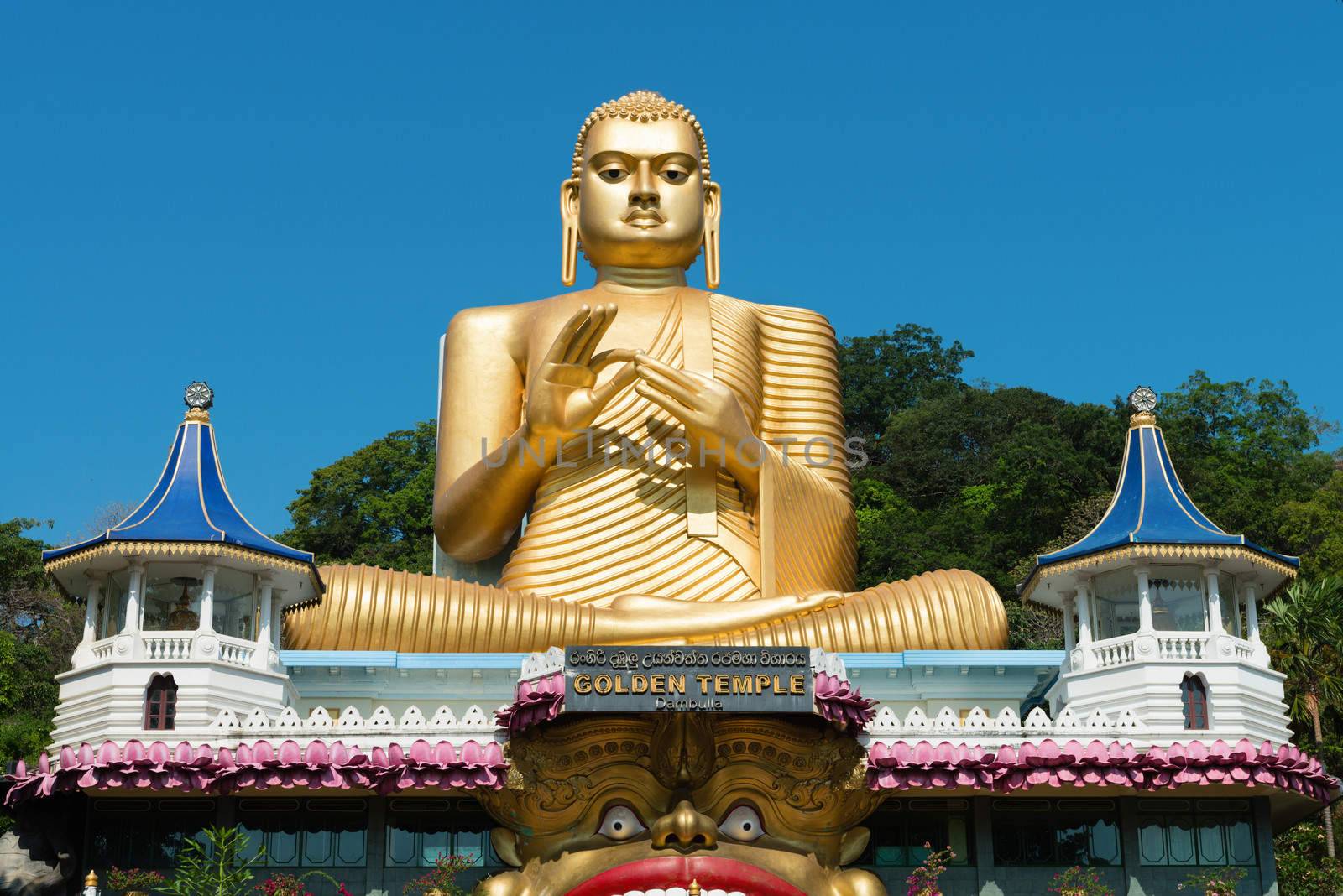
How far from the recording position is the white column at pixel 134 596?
18109 mm

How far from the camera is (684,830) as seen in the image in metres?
16.2

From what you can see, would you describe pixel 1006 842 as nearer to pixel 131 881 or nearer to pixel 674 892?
pixel 674 892

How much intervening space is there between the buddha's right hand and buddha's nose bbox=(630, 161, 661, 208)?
3.15m

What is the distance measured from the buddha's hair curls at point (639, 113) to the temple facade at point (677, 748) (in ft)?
21.8

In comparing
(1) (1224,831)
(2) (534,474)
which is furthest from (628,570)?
(1) (1224,831)

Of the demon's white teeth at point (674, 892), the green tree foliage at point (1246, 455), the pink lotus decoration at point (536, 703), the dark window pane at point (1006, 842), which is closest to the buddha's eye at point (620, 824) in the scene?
the demon's white teeth at point (674, 892)

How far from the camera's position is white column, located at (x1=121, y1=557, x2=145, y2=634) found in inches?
713

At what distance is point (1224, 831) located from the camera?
57.3ft

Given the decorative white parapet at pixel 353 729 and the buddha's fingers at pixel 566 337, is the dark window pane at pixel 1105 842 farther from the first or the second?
the buddha's fingers at pixel 566 337

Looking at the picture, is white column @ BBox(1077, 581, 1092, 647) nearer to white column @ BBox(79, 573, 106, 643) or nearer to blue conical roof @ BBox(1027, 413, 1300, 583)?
blue conical roof @ BBox(1027, 413, 1300, 583)

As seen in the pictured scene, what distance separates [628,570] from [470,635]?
1946 millimetres

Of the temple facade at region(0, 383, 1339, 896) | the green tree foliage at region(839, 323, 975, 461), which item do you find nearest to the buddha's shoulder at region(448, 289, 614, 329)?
the temple facade at region(0, 383, 1339, 896)

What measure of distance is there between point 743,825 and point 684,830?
0.63 meters

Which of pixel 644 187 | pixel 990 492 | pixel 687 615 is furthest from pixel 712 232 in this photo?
pixel 990 492
